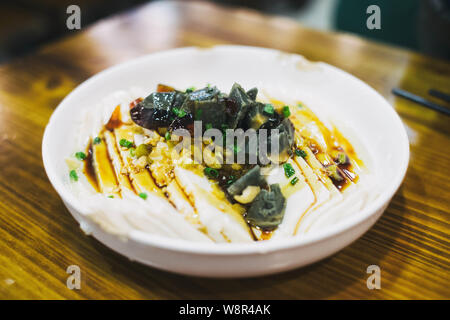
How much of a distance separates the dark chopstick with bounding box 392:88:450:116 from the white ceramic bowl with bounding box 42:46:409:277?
0.68 metres

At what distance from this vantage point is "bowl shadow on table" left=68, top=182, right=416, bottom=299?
163cm

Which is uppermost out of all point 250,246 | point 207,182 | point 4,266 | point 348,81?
point 348,81

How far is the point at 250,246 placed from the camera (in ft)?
4.59

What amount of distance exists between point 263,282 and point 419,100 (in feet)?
6.72

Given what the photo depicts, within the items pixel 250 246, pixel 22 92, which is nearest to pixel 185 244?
pixel 250 246

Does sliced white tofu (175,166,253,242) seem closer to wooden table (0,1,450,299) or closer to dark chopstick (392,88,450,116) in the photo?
wooden table (0,1,450,299)

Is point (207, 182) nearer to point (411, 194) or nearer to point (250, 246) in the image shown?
point (250, 246)

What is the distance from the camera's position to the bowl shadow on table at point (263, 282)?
1.63 meters

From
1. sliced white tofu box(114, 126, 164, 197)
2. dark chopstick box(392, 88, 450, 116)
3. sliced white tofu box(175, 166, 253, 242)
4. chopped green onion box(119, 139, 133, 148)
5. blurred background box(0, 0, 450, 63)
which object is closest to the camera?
sliced white tofu box(175, 166, 253, 242)

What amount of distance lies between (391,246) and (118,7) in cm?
694

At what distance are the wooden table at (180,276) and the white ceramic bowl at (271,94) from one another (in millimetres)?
181

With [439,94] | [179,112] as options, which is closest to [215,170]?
[179,112]

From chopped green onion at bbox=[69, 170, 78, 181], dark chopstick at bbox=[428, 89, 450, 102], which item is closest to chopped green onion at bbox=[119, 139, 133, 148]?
chopped green onion at bbox=[69, 170, 78, 181]
